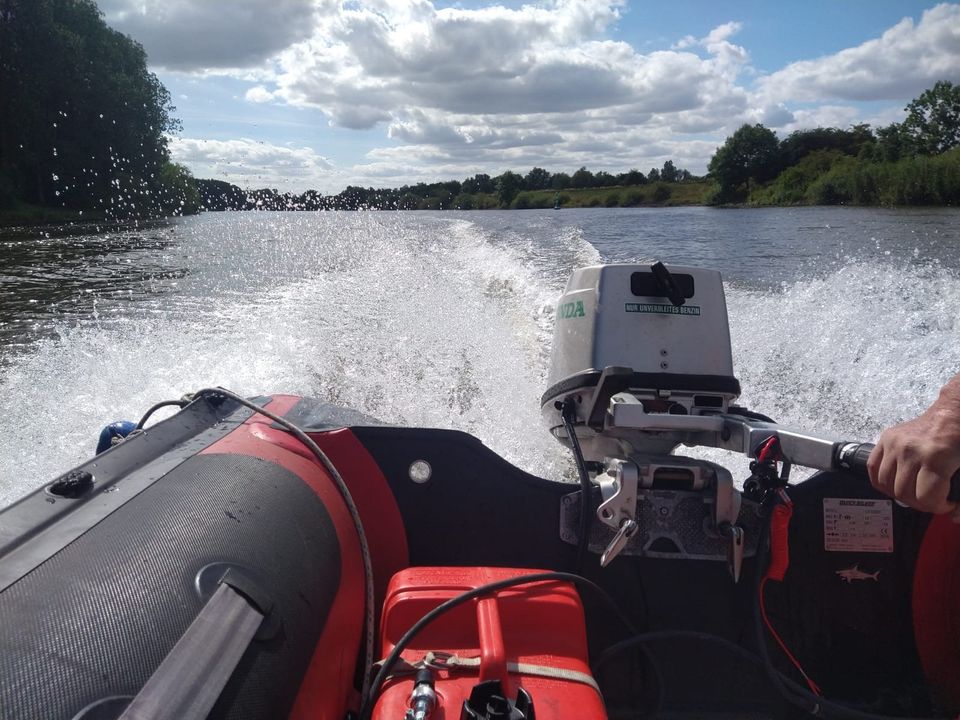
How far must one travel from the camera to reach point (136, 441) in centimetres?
157

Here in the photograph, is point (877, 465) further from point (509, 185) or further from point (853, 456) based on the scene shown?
point (509, 185)

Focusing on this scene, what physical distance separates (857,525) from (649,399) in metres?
0.58

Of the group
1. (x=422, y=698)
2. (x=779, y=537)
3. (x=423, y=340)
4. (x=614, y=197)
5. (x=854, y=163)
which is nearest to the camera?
(x=422, y=698)

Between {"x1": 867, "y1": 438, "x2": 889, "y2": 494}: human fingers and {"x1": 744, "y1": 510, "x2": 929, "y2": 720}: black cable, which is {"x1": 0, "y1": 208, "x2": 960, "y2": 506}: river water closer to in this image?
{"x1": 744, "y1": 510, "x2": 929, "y2": 720}: black cable

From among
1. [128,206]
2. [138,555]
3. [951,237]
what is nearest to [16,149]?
[128,206]

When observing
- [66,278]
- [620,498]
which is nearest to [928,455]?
[620,498]

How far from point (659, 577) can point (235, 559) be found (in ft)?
3.44

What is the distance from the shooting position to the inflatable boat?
106 cm

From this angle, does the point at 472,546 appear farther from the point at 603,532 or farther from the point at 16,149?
the point at 16,149

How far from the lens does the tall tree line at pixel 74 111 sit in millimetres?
22141

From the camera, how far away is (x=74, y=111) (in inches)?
907

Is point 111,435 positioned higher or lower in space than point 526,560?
higher

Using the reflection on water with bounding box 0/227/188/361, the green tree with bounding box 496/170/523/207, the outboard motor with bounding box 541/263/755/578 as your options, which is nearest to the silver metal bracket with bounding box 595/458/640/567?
the outboard motor with bounding box 541/263/755/578

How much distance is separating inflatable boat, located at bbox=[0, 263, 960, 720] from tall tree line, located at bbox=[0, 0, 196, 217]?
25.1m
